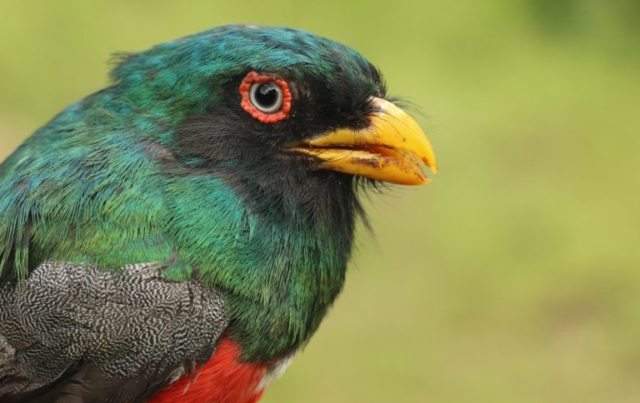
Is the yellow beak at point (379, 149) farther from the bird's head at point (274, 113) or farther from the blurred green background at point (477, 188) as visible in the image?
the blurred green background at point (477, 188)

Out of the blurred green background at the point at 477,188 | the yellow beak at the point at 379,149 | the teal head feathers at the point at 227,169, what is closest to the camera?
the teal head feathers at the point at 227,169

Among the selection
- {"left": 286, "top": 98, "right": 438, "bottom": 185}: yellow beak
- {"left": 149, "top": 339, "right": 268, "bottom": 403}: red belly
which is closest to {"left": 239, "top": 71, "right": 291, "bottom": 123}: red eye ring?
{"left": 286, "top": 98, "right": 438, "bottom": 185}: yellow beak

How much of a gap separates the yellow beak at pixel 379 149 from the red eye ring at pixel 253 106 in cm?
16

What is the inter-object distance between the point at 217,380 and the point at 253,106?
113 cm

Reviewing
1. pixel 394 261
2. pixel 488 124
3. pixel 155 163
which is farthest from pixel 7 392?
pixel 488 124

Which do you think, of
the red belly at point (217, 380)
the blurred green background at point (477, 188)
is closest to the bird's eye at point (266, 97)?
the red belly at point (217, 380)

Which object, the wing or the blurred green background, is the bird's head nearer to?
the wing

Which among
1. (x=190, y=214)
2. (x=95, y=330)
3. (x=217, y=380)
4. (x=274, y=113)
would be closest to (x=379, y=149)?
(x=274, y=113)

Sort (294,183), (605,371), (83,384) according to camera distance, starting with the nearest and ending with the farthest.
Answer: (83,384) < (294,183) < (605,371)

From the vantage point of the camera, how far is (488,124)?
33.9 ft

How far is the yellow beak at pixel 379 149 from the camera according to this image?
3.88 metres

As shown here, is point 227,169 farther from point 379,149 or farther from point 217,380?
point 217,380

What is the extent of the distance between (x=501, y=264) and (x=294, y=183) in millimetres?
5194

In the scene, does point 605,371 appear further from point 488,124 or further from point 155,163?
point 155,163
